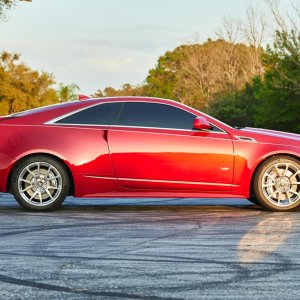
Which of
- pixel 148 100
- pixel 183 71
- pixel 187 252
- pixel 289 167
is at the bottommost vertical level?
pixel 187 252

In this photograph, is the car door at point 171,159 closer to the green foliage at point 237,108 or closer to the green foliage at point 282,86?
the green foliage at point 282,86

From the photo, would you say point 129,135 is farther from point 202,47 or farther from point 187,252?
point 202,47

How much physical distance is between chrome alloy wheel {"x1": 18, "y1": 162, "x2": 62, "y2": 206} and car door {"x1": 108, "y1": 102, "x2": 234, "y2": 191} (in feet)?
2.56

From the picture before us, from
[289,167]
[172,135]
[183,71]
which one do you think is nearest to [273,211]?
[289,167]

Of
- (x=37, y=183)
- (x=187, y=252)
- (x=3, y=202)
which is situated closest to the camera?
(x=187, y=252)

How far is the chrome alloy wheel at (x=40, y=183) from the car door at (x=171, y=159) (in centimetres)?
78

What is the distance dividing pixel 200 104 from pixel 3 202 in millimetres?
84389

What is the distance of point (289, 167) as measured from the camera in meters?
11.1

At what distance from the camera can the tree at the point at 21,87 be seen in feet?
261

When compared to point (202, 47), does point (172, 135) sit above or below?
below

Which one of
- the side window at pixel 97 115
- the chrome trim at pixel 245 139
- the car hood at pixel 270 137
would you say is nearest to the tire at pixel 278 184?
the car hood at pixel 270 137

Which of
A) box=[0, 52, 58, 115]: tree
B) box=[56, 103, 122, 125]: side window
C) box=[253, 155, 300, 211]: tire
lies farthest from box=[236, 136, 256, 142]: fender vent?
box=[0, 52, 58, 115]: tree

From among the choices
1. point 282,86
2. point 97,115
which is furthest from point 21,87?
point 97,115

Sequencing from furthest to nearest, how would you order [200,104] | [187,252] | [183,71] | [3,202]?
[183,71]
[200,104]
[3,202]
[187,252]
